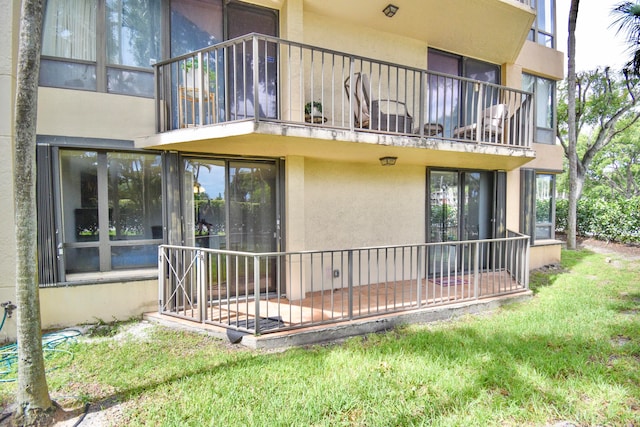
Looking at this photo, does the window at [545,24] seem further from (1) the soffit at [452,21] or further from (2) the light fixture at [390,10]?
(2) the light fixture at [390,10]

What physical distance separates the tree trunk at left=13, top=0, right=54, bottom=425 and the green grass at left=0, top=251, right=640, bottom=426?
1.30ft

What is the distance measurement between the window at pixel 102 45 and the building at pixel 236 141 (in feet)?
0.07

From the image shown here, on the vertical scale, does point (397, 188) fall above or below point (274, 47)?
below

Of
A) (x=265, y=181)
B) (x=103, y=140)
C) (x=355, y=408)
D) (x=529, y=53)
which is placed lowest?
(x=355, y=408)

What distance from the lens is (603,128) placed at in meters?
13.5

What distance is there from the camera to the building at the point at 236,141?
4.39 m

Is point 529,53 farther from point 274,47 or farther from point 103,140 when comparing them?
point 103,140

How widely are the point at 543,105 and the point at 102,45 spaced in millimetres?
10020

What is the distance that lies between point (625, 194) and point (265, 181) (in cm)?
2911

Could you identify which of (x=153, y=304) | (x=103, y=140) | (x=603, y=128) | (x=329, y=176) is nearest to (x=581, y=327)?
(x=329, y=176)

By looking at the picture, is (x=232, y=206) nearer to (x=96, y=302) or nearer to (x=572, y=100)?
(x=96, y=302)

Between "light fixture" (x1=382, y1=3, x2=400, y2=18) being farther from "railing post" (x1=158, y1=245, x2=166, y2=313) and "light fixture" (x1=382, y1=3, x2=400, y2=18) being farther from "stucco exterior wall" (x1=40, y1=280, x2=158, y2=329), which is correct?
"stucco exterior wall" (x1=40, y1=280, x2=158, y2=329)

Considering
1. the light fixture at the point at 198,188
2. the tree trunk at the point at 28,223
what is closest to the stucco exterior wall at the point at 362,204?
the light fixture at the point at 198,188

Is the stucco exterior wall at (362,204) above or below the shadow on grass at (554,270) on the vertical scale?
above
